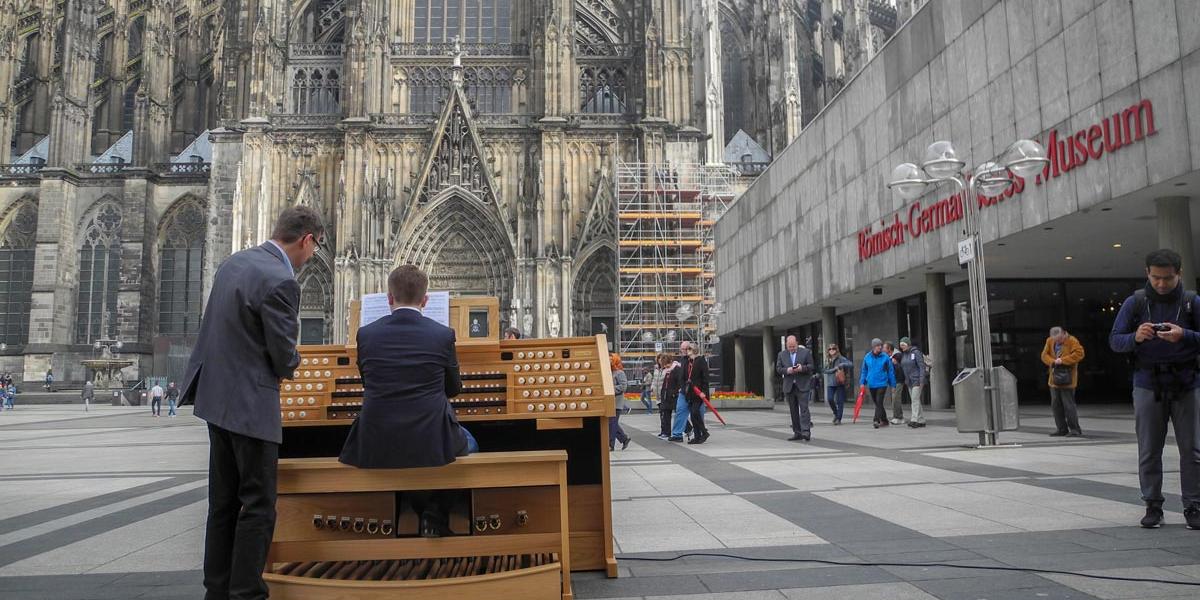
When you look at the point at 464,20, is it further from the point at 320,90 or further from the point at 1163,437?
the point at 1163,437

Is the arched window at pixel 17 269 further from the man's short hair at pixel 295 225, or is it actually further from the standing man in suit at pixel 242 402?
the standing man in suit at pixel 242 402

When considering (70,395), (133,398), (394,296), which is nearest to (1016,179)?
(394,296)

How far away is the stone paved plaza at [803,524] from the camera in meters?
4.11

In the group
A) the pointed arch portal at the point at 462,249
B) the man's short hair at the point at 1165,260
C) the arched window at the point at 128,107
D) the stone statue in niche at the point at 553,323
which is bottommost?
the man's short hair at the point at 1165,260

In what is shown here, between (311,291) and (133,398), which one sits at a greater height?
(311,291)

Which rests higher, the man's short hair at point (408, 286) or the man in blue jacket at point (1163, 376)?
the man's short hair at point (408, 286)

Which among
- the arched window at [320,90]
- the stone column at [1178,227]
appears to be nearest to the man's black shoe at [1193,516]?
the stone column at [1178,227]

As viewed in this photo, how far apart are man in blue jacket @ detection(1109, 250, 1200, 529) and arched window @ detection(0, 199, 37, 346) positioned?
52.6 meters

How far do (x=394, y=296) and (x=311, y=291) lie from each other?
125ft

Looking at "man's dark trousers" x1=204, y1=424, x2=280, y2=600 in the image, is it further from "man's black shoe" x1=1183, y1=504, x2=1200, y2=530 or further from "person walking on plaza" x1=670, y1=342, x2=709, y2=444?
"person walking on plaza" x1=670, y1=342, x2=709, y2=444

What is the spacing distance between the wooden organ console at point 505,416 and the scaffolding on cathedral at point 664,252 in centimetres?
3108

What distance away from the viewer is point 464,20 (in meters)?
41.5

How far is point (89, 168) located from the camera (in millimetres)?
45406

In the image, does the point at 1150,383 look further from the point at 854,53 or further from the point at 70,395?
the point at 70,395
